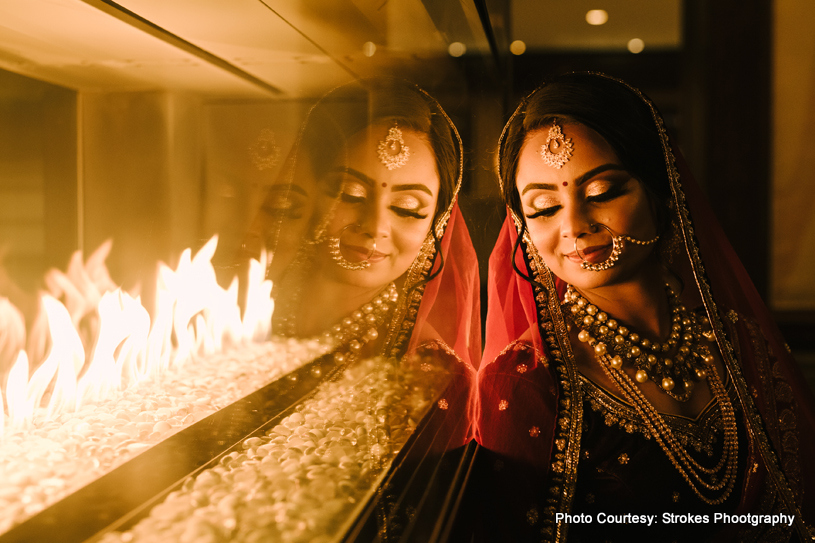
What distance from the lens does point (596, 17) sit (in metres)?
1.42

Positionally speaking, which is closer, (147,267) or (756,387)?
(147,267)

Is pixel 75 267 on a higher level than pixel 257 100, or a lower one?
lower

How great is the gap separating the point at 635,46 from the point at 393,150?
2.95ft

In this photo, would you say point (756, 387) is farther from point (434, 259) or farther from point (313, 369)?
point (313, 369)

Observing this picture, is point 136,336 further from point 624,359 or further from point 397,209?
point 624,359

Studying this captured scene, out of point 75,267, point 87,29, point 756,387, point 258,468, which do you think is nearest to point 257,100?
point 87,29

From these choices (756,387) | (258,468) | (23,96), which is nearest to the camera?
(23,96)

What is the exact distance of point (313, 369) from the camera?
1001mm

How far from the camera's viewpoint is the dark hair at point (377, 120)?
94 cm

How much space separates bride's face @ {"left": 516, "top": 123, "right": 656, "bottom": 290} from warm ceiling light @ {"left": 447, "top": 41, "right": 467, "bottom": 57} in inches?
11.8

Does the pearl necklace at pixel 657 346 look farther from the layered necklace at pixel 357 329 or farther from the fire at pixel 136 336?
the fire at pixel 136 336

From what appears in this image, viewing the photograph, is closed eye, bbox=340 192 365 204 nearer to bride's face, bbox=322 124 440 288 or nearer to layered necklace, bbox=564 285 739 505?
bride's face, bbox=322 124 440 288

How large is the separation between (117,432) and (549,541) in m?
0.72

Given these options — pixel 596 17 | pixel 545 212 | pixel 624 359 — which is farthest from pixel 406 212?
pixel 596 17
